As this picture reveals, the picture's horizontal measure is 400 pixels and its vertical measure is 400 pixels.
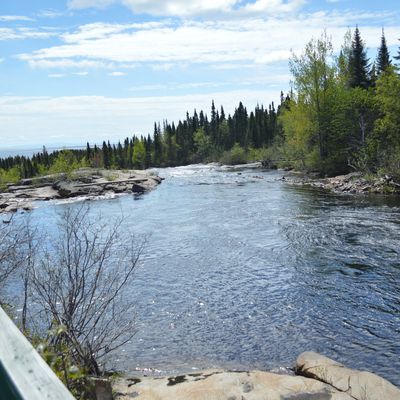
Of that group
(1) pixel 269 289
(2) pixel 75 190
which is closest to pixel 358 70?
(2) pixel 75 190

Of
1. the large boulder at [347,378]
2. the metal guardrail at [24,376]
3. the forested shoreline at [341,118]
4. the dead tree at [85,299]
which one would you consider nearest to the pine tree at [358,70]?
the forested shoreline at [341,118]

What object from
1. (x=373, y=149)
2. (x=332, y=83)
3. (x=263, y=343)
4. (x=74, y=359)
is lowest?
(x=263, y=343)

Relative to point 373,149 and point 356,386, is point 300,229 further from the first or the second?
point 373,149

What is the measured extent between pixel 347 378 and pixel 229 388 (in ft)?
6.88

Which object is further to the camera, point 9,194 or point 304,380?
point 9,194

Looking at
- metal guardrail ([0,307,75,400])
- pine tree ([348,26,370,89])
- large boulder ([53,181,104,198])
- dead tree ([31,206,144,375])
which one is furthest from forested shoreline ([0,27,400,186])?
metal guardrail ([0,307,75,400])

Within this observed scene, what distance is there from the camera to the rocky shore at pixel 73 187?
40.6 meters

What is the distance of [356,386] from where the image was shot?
7.70m

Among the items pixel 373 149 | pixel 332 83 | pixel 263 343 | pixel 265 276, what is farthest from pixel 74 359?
pixel 332 83

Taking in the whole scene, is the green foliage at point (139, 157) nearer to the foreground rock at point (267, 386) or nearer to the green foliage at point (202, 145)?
the green foliage at point (202, 145)

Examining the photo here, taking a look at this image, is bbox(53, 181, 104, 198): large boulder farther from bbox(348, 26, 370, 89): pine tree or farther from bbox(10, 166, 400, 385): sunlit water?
bbox(348, 26, 370, 89): pine tree

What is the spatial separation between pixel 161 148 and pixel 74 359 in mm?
97898

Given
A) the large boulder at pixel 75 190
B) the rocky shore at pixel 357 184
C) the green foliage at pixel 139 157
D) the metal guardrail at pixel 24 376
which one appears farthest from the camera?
the green foliage at pixel 139 157

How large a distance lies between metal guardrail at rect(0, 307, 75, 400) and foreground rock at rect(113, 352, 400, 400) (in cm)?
654
